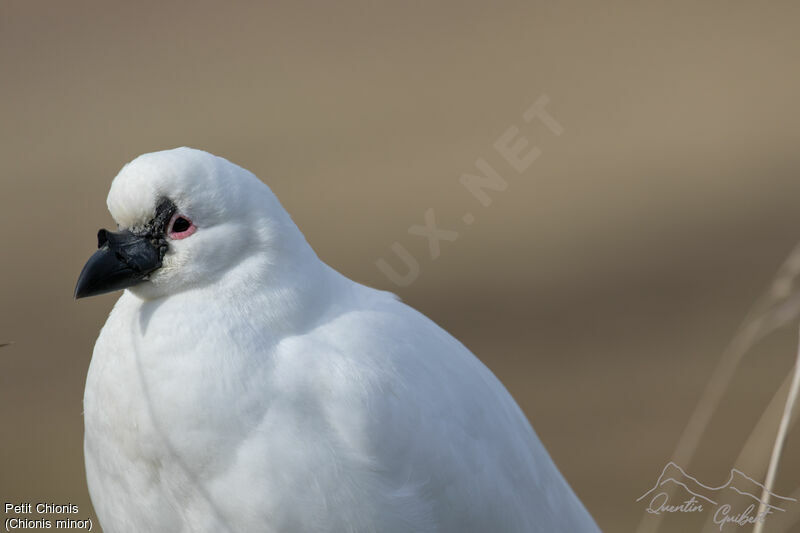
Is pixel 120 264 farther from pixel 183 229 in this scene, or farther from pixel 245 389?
pixel 245 389

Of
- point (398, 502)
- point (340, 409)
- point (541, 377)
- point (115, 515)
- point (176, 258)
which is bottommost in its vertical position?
point (541, 377)

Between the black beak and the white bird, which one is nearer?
the white bird

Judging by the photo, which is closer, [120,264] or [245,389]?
[245,389]

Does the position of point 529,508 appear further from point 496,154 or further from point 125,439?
point 496,154

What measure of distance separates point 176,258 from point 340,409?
0.65m

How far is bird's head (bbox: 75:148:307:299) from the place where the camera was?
3488 millimetres

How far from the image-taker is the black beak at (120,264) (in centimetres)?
354

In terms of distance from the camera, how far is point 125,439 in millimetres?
3514

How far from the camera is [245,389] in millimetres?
3398

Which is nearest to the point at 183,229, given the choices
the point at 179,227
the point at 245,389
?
the point at 179,227

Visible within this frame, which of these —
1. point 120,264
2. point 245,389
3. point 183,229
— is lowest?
point 245,389

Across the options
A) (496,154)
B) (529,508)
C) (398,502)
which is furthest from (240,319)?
(496,154)

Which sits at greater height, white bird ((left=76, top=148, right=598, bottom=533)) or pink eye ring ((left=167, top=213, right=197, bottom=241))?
pink eye ring ((left=167, top=213, right=197, bottom=241))

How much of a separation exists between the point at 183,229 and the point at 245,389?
1.71ft
